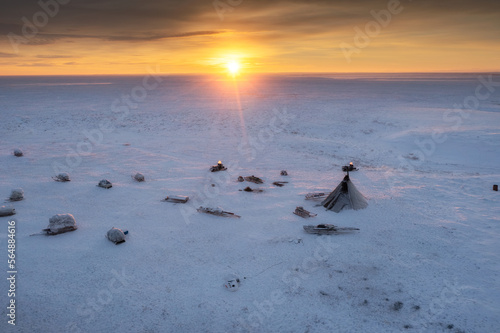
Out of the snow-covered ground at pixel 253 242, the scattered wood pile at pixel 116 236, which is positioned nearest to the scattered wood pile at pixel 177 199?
the snow-covered ground at pixel 253 242

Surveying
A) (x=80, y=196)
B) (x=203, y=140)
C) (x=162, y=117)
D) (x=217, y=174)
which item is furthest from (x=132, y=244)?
(x=162, y=117)

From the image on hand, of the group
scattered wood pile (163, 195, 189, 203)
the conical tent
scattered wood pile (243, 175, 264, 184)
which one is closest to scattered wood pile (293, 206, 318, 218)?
the conical tent

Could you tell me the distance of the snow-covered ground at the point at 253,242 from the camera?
8.87m

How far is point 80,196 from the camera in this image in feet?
54.0

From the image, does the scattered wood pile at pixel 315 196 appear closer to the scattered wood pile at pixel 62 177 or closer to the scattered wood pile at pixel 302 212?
→ the scattered wood pile at pixel 302 212

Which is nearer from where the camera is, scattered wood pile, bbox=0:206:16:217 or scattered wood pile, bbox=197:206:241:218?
scattered wood pile, bbox=0:206:16:217

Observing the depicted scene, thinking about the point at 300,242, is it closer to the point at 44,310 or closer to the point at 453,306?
the point at 453,306

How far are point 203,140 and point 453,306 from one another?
23.7m

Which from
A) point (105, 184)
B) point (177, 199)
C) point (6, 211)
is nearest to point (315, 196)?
point (177, 199)

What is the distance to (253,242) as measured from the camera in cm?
1242

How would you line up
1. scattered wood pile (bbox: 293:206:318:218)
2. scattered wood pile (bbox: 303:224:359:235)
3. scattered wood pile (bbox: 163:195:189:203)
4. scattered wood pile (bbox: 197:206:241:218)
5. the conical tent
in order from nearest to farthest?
scattered wood pile (bbox: 303:224:359:235)
scattered wood pile (bbox: 293:206:318:218)
scattered wood pile (bbox: 197:206:241:218)
the conical tent
scattered wood pile (bbox: 163:195:189:203)

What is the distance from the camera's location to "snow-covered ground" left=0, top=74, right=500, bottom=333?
887cm

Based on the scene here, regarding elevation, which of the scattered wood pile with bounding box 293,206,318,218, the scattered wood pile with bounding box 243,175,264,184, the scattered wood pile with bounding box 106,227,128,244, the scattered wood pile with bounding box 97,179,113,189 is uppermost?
the scattered wood pile with bounding box 243,175,264,184

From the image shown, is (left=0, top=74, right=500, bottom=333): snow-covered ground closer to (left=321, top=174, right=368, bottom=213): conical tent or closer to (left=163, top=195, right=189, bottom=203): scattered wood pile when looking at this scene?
(left=163, top=195, right=189, bottom=203): scattered wood pile
